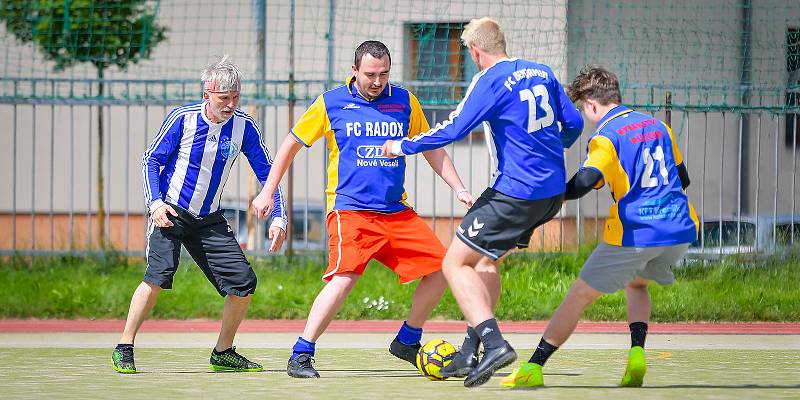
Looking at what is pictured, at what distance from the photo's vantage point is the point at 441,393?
21.4 ft

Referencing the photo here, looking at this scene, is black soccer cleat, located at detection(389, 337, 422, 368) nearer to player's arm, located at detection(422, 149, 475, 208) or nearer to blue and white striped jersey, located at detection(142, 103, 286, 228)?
player's arm, located at detection(422, 149, 475, 208)

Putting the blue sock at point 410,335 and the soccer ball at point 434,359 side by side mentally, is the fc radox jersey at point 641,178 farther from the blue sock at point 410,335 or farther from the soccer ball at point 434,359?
the blue sock at point 410,335

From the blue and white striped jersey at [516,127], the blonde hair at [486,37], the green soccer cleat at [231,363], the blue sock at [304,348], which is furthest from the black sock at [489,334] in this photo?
the green soccer cleat at [231,363]

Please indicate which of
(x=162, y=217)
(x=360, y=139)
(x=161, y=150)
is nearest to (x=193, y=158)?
(x=161, y=150)

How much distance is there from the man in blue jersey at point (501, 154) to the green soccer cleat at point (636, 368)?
738 millimetres

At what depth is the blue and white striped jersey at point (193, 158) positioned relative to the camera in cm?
772

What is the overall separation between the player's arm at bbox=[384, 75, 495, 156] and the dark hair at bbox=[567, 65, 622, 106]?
0.52m

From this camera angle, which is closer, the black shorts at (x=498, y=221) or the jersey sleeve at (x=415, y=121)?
the black shorts at (x=498, y=221)

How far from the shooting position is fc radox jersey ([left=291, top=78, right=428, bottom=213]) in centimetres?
745

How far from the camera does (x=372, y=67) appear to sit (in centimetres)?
738

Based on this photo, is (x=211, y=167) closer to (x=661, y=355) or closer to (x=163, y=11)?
(x=661, y=355)

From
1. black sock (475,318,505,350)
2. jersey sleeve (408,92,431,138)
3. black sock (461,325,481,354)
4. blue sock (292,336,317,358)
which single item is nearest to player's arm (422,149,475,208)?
jersey sleeve (408,92,431,138)

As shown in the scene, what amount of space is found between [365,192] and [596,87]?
151 centimetres

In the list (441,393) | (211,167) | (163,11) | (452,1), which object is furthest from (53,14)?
(441,393)
